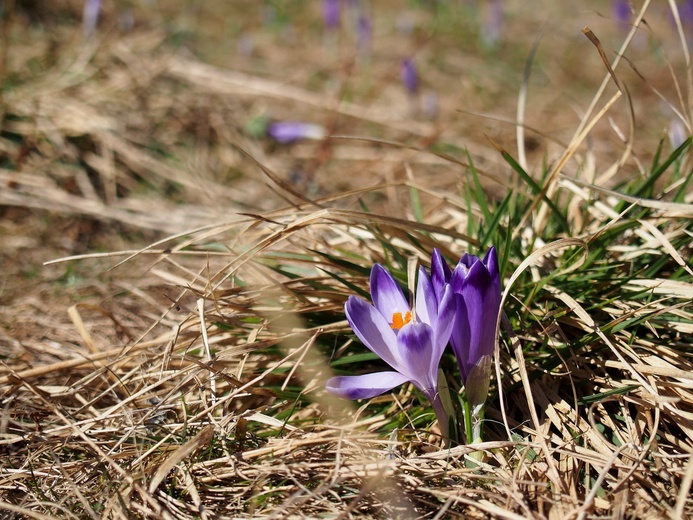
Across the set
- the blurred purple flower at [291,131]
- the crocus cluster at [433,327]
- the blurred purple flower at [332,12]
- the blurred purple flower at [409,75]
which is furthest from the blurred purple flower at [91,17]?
the crocus cluster at [433,327]

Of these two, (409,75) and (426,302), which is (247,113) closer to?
(409,75)

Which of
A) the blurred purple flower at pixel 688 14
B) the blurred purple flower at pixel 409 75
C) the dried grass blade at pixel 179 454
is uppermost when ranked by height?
the blurred purple flower at pixel 688 14

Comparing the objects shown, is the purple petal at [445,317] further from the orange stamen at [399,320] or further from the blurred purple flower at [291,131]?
the blurred purple flower at [291,131]

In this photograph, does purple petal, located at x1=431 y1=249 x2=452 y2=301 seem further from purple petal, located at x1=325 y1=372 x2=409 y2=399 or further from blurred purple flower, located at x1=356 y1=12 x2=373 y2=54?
blurred purple flower, located at x1=356 y1=12 x2=373 y2=54

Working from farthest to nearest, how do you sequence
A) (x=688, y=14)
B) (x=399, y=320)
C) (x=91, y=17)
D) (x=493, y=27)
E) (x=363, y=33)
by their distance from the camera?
(x=493, y=27) → (x=363, y=33) → (x=688, y=14) → (x=91, y=17) → (x=399, y=320)

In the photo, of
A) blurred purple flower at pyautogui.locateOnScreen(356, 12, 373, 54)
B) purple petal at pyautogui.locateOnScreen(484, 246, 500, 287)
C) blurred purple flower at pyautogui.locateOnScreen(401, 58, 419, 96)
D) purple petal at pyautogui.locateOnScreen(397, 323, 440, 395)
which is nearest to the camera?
purple petal at pyautogui.locateOnScreen(397, 323, 440, 395)

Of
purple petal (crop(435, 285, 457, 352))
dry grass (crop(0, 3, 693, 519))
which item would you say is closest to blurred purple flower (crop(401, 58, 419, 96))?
dry grass (crop(0, 3, 693, 519))

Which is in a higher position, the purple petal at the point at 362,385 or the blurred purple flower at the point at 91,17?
the blurred purple flower at the point at 91,17

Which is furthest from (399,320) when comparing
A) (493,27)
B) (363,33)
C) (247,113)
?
(493,27)
